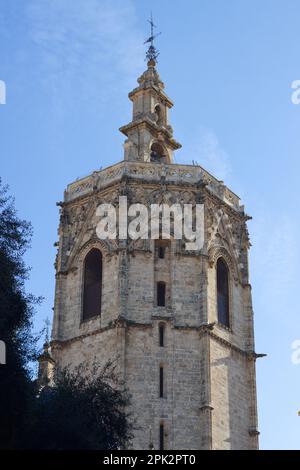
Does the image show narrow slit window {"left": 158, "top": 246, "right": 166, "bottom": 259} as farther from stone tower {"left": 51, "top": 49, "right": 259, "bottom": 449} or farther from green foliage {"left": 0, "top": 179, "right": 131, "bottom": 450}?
green foliage {"left": 0, "top": 179, "right": 131, "bottom": 450}

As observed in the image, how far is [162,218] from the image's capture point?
40.2 m

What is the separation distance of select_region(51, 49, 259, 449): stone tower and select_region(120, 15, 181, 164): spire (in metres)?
1.45

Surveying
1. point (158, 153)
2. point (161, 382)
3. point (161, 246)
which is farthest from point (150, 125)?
point (161, 382)

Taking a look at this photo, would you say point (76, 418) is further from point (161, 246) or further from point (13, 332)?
point (161, 246)

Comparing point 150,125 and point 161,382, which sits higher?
point 150,125

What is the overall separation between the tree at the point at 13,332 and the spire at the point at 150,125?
1710 cm

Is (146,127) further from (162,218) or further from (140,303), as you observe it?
(140,303)

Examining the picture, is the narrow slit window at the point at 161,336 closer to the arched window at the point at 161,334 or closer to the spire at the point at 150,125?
the arched window at the point at 161,334

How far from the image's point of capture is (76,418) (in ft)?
89.8

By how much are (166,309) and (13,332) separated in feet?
41.4

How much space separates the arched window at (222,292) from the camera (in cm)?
4019

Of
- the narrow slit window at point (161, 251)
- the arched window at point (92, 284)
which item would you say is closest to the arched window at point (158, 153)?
the arched window at point (92, 284)

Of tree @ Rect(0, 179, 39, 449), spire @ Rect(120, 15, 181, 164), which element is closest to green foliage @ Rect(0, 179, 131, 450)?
tree @ Rect(0, 179, 39, 449)

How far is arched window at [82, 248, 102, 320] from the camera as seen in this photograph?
3969cm
